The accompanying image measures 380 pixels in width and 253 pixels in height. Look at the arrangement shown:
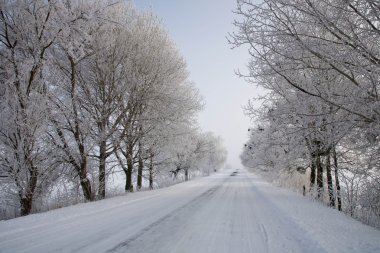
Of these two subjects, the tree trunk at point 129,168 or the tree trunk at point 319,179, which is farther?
the tree trunk at point 129,168

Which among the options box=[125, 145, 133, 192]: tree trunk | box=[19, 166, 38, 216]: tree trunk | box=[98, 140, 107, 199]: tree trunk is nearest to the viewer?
box=[19, 166, 38, 216]: tree trunk

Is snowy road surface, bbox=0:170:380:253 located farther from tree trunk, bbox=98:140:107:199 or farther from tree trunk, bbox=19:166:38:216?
tree trunk, bbox=98:140:107:199

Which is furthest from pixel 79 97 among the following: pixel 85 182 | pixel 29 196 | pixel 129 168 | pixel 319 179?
pixel 319 179

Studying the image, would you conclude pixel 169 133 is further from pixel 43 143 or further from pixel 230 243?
pixel 230 243

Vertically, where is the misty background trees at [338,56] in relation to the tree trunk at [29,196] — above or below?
above

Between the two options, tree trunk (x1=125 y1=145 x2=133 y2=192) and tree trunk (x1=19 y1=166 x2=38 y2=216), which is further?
tree trunk (x1=125 y1=145 x2=133 y2=192)

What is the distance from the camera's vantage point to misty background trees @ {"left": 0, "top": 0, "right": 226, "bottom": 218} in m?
12.0

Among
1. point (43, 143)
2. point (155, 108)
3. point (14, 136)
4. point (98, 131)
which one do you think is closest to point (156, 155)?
point (155, 108)

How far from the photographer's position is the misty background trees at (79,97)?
471 inches

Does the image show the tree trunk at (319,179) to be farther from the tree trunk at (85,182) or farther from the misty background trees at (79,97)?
the tree trunk at (85,182)

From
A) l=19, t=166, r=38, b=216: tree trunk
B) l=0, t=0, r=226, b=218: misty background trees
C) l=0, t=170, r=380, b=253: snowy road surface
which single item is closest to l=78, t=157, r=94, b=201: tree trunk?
l=0, t=0, r=226, b=218: misty background trees

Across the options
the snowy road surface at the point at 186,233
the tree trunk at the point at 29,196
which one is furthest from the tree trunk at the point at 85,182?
the snowy road surface at the point at 186,233

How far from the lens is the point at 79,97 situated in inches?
631

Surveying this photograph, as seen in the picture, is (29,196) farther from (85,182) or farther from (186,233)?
(186,233)
